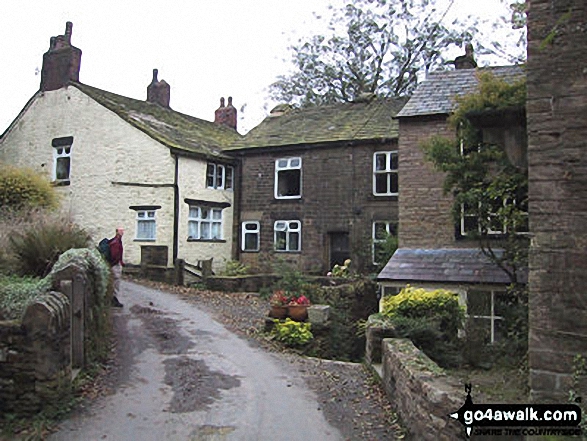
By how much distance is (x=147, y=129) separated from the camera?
71.4ft

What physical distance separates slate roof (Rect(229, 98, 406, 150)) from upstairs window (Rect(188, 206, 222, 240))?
3.15 meters

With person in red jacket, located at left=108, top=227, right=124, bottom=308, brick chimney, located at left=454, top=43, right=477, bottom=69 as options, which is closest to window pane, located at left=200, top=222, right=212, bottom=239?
person in red jacket, located at left=108, top=227, right=124, bottom=308

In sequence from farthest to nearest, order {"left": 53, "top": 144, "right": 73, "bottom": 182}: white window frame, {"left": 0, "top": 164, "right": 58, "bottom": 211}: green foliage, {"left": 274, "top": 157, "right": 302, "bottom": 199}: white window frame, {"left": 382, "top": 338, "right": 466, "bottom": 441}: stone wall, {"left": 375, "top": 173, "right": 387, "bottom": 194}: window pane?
{"left": 53, "top": 144, "right": 73, "bottom": 182}: white window frame, {"left": 274, "top": 157, "right": 302, "bottom": 199}: white window frame, {"left": 375, "top": 173, "right": 387, "bottom": 194}: window pane, {"left": 0, "top": 164, "right": 58, "bottom": 211}: green foliage, {"left": 382, "top": 338, "right": 466, "bottom": 441}: stone wall

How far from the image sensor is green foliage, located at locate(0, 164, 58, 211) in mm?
15117

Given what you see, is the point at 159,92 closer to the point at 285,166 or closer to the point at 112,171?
the point at 112,171

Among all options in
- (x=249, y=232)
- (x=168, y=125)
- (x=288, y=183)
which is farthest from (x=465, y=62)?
(x=168, y=125)

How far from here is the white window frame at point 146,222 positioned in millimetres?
21438

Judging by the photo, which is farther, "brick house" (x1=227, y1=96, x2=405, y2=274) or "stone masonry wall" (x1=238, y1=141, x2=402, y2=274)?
"stone masonry wall" (x1=238, y1=141, x2=402, y2=274)

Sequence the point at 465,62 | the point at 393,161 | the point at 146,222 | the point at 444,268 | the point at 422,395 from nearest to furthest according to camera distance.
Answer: the point at 422,395 → the point at 444,268 → the point at 465,62 → the point at 393,161 → the point at 146,222

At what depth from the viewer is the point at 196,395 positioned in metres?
7.66

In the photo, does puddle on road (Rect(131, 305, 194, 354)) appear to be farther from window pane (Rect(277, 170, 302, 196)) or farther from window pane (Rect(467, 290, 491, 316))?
window pane (Rect(277, 170, 302, 196))

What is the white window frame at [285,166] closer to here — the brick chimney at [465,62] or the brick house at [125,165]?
the brick house at [125,165]

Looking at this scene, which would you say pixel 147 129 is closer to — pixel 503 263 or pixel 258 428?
pixel 503 263

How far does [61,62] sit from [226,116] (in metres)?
10.7
